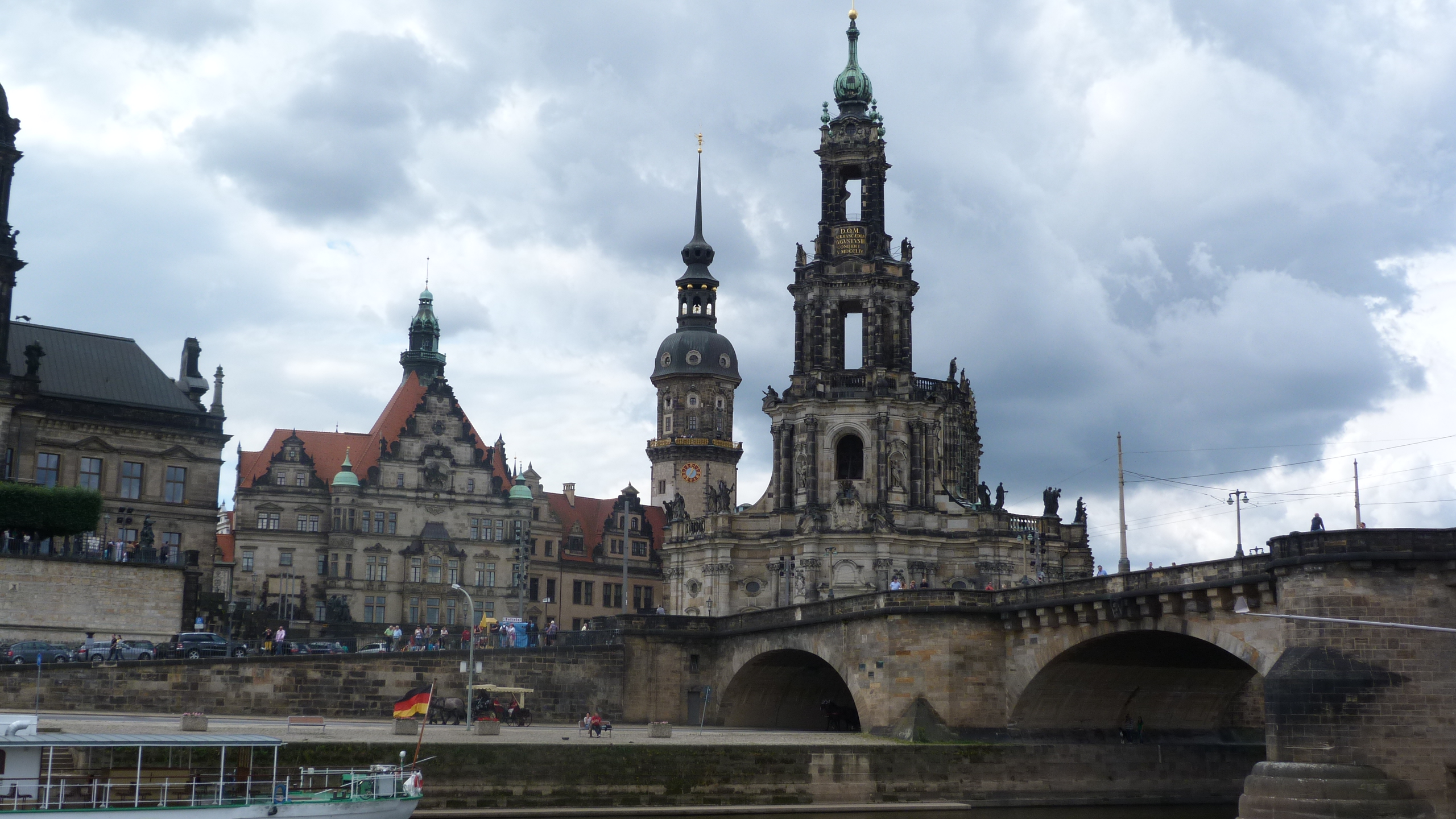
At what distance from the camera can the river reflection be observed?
50.2 m

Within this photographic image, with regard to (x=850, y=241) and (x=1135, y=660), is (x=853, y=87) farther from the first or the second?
(x=1135, y=660)

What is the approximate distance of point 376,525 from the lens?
103m

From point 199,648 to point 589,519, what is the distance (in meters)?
61.4

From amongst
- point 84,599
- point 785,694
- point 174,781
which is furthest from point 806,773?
point 84,599

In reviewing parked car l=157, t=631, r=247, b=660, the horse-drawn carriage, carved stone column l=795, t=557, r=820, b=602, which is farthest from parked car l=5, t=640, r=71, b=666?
carved stone column l=795, t=557, r=820, b=602

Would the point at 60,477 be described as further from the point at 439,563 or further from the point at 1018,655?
the point at 1018,655

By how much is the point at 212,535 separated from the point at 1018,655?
147 ft

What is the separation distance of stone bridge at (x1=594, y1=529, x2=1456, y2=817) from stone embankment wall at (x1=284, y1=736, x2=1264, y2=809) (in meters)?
1.74

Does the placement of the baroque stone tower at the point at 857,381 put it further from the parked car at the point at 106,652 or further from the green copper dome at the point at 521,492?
the parked car at the point at 106,652

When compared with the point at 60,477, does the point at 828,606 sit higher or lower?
lower

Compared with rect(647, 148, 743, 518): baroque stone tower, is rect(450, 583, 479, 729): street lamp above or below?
below

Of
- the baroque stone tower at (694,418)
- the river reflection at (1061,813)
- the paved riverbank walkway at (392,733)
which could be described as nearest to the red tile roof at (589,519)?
the baroque stone tower at (694,418)

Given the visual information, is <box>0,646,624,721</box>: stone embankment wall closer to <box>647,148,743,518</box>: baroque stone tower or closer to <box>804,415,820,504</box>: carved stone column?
<box>804,415,820,504</box>: carved stone column

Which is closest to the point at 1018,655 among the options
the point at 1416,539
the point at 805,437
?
the point at 1416,539
